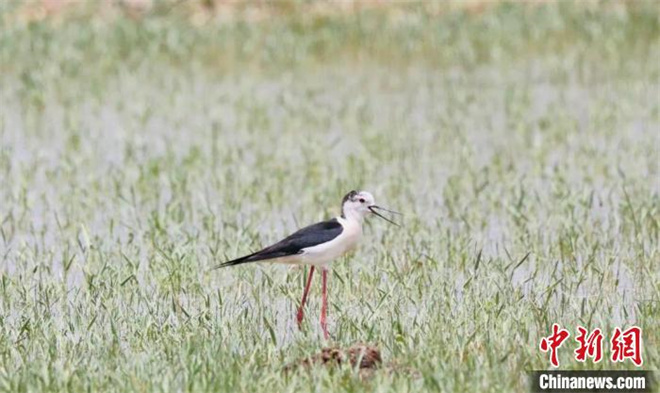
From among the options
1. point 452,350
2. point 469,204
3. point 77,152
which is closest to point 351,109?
point 77,152

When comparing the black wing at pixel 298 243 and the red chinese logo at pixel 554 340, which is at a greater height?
the black wing at pixel 298 243

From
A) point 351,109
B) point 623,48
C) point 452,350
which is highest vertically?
point 623,48

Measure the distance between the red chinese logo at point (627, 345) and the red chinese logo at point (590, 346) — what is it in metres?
0.07

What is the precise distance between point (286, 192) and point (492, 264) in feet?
11.3

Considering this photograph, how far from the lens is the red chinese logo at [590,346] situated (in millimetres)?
7547

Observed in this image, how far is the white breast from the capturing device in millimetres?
8734

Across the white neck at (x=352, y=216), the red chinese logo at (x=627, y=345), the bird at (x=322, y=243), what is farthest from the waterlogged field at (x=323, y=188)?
the white neck at (x=352, y=216)

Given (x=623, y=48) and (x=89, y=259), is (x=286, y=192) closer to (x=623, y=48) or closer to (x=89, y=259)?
(x=89, y=259)

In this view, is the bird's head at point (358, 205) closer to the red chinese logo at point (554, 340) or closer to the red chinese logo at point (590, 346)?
the red chinese logo at point (554, 340)

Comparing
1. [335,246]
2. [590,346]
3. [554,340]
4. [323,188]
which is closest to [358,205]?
[335,246]

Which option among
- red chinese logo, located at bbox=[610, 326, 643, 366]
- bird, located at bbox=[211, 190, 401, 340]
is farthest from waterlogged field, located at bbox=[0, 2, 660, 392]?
bird, located at bbox=[211, 190, 401, 340]

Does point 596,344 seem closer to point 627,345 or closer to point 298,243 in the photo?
point 627,345

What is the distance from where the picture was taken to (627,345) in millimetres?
7656

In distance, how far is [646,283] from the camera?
9.76m
